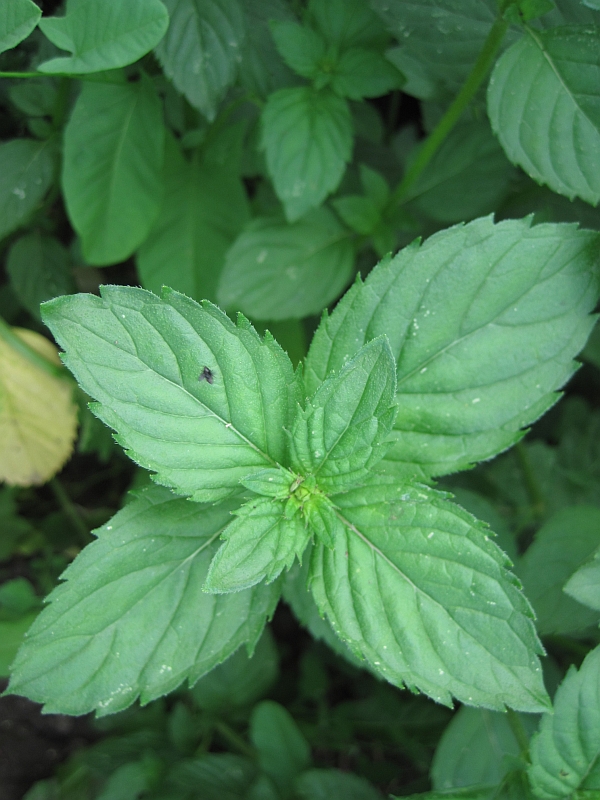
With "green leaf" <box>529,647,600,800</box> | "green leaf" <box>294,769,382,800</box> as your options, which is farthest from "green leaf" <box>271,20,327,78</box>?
"green leaf" <box>294,769,382,800</box>

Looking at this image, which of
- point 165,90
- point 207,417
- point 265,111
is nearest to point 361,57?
point 265,111

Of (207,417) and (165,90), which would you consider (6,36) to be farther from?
(207,417)

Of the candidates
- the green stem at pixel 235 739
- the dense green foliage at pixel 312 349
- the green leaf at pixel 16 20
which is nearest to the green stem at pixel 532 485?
the dense green foliage at pixel 312 349

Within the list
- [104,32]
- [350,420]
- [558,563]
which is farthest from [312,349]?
[558,563]

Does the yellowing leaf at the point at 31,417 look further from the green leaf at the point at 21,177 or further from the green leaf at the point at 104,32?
the green leaf at the point at 104,32

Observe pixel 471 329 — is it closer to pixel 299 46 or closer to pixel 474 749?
pixel 299 46
